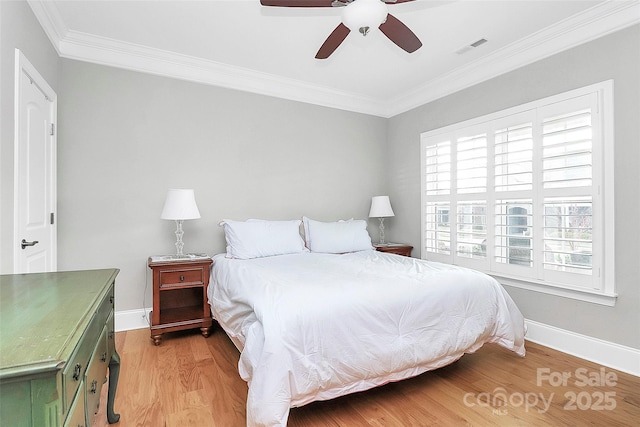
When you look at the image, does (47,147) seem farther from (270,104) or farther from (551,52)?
(551,52)

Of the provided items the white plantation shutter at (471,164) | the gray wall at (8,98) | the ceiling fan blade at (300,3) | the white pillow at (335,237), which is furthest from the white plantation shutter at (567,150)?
the gray wall at (8,98)

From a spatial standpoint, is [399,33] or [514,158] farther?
[514,158]

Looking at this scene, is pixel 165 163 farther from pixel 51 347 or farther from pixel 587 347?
pixel 587 347

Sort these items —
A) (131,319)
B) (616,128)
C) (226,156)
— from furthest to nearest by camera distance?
(226,156) → (131,319) → (616,128)

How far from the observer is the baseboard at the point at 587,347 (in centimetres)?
243

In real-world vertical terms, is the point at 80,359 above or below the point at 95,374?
above

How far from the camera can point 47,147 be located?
8.89 feet

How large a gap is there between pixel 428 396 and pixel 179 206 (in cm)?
253

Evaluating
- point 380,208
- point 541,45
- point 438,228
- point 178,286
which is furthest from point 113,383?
point 541,45

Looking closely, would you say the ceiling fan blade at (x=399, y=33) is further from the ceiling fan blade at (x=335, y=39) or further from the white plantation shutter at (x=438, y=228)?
the white plantation shutter at (x=438, y=228)

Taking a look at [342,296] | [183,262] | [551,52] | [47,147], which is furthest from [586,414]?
[47,147]

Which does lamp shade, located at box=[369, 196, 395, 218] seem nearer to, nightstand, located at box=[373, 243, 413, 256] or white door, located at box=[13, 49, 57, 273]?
nightstand, located at box=[373, 243, 413, 256]

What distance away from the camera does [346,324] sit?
1836mm

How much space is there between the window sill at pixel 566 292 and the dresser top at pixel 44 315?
10.9ft
